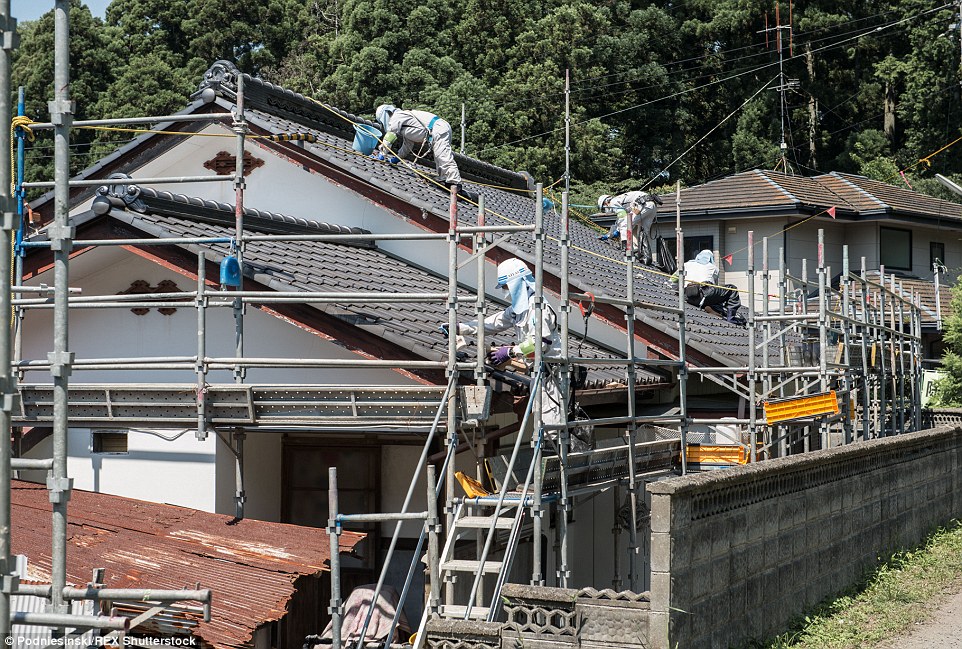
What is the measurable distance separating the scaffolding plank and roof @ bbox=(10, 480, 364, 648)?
80cm

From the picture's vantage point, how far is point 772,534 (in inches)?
364

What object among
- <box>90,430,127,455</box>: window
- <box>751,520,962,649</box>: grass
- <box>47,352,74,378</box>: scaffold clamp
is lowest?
<box>751,520,962,649</box>: grass

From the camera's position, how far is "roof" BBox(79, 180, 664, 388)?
10078 mm

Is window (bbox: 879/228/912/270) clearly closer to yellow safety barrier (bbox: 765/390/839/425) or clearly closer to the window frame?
the window frame

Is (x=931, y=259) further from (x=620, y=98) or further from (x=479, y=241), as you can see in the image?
(x=479, y=241)

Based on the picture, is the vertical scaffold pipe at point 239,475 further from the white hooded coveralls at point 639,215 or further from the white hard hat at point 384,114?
the white hooded coveralls at point 639,215

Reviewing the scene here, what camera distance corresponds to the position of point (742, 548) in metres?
8.73

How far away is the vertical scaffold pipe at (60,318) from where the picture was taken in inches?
Result: 211

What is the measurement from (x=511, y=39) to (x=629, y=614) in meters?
34.2

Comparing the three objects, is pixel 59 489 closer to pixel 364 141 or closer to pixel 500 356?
pixel 500 356

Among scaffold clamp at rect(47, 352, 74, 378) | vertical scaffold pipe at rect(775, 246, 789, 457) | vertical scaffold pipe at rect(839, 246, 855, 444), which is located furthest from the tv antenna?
scaffold clamp at rect(47, 352, 74, 378)

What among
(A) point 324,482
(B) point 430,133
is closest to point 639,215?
(B) point 430,133

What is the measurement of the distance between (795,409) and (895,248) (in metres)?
19.2

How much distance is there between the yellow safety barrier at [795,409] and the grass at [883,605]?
1.82 meters
